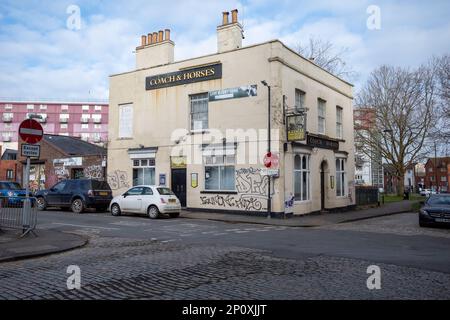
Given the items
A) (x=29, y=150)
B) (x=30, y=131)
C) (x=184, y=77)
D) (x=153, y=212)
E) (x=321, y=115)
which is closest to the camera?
(x=30, y=131)

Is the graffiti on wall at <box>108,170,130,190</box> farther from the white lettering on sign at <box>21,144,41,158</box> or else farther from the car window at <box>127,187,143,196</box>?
the white lettering on sign at <box>21,144,41,158</box>

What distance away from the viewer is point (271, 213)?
18547 mm

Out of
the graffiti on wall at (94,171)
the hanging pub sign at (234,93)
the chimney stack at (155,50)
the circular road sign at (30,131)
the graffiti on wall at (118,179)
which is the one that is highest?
the chimney stack at (155,50)

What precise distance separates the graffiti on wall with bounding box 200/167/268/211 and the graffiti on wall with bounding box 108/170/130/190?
695 centimetres

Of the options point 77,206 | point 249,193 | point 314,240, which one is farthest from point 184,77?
point 314,240

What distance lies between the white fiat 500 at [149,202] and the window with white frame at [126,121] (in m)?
6.12

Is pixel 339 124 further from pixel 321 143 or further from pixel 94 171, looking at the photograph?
pixel 94 171

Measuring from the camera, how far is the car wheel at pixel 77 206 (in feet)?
67.5

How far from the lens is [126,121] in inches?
964

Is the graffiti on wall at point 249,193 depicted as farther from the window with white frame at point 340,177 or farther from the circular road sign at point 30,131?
the circular road sign at point 30,131

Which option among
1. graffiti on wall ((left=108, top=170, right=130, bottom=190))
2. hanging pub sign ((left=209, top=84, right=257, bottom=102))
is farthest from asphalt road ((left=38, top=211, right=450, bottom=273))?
graffiti on wall ((left=108, top=170, right=130, bottom=190))

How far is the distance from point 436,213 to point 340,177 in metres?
9.68

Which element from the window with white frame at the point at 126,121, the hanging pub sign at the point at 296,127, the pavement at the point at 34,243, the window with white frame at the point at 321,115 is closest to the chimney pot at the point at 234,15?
the hanging pub sign at the point at 296,127

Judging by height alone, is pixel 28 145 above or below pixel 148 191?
above
